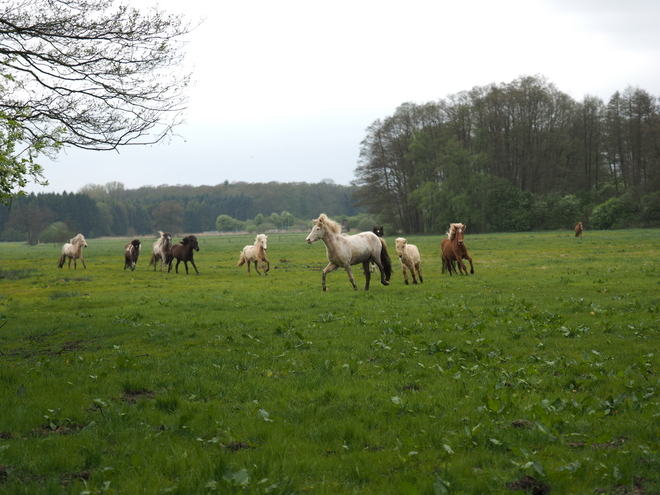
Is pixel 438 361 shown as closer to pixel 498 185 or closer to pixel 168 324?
pixel 168 324

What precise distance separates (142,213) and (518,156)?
130978 mm

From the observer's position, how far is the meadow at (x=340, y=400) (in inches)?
175

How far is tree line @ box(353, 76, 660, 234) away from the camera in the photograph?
7525 centimetres

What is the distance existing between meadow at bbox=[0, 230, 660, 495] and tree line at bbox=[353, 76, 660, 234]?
64.8 meters

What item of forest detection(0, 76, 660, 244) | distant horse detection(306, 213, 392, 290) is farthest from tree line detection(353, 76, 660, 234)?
distant horse detection(306, 213, 392, 290)

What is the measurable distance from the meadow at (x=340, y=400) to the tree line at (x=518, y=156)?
213 feet

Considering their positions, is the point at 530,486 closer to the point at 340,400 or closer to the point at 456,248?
the point at 340,400

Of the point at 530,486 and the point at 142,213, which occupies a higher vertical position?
the point at 142,213

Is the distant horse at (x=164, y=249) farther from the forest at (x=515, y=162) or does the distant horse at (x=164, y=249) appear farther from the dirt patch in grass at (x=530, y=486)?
the forest at (x=515, y=162)

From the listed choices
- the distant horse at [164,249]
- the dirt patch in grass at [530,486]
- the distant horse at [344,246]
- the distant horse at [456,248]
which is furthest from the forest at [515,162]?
the dirt patch in grass at [530,486]

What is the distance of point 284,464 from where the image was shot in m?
4.64

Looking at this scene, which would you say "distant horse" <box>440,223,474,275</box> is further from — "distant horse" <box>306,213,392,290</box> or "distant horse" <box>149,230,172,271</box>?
"distant horse" <box>149,230,172,271</box>

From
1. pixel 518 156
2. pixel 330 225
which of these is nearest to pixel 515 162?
pixel 518 156

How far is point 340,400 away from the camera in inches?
256
